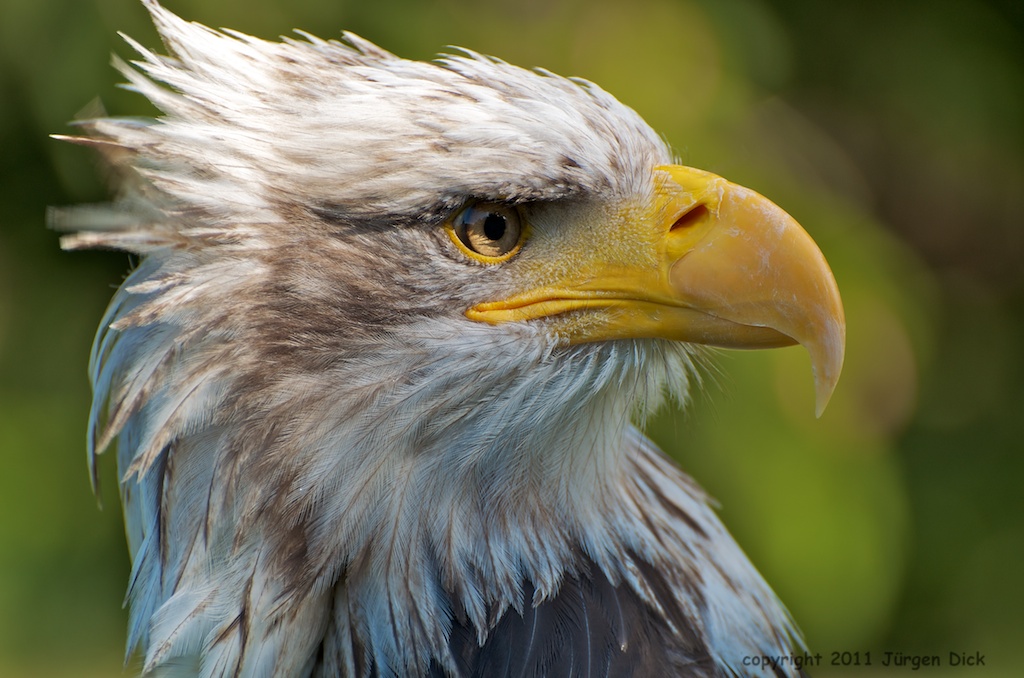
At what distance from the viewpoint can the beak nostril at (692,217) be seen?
4.95 ft

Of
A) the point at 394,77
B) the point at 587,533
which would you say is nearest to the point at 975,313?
the point at 587,533

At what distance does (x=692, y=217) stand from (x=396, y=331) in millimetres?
478

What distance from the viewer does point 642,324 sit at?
1501 millimetres

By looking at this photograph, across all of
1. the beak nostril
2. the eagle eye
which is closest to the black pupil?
the eagle eye

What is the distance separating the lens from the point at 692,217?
152 centimetres

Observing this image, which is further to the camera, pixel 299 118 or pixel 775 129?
pixel 775 129

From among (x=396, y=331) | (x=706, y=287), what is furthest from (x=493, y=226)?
(x=706, y=287)

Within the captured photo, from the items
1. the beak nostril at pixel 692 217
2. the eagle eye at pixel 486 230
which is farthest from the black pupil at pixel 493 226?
the beak nostril at pixel 692 217

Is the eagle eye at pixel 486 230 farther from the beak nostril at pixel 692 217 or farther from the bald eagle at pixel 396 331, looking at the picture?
the beak nostril at pixel 692 217

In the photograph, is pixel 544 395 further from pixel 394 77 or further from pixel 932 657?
pixel 932 657

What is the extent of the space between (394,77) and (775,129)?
1.95 metres

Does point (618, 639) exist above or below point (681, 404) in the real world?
below

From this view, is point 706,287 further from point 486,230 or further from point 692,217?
point 486,230

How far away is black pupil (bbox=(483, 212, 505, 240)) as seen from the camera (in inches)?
57.1
